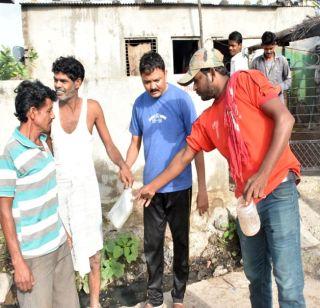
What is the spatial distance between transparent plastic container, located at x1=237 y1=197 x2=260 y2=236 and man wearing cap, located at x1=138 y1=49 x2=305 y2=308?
58 millimetres

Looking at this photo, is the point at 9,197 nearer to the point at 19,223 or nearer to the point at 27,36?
the point at 19,223

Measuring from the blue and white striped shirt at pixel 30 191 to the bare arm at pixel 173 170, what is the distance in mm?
665

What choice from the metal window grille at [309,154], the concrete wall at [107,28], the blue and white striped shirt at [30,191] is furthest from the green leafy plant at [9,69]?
the concrete wall at [107,28]

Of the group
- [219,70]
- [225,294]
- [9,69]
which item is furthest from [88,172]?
[9,69]

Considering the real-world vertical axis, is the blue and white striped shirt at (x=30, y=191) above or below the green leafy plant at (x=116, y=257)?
above

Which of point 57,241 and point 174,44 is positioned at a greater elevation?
point 174,44

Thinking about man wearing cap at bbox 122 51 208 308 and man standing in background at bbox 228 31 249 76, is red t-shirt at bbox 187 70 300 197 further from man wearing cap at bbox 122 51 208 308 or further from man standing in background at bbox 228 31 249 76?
man standing in background at bbox 228 31 249 76

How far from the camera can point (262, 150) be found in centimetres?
205

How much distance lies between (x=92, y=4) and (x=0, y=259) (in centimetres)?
761

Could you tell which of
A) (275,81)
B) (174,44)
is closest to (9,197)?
(275,81)

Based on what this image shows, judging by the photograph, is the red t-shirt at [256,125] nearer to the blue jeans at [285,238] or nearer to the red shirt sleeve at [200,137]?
the blue jeans at [285,238]

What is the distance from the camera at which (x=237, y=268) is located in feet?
13.3

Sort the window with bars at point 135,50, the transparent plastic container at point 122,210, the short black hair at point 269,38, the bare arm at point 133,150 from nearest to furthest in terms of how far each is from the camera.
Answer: the transparent plastic container at point 122,210, the bare arm at point 133,150, the short black hair at point 269,38, the window with bars at point 135,50

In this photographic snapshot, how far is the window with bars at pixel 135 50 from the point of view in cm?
1035
